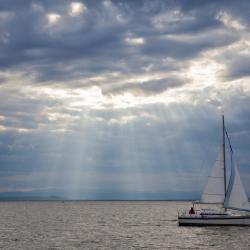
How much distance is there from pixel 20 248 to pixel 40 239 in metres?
10.6

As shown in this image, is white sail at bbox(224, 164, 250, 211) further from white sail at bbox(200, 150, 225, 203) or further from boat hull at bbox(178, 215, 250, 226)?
boat hull at bbox(178, 215, 250, 226)

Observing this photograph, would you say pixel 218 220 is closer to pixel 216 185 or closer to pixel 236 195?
pixel 236 195

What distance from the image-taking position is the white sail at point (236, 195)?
80562mm

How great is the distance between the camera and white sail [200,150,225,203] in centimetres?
8081

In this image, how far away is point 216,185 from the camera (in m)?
80.9

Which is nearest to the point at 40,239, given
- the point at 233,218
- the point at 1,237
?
the point at 1,237

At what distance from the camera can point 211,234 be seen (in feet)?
243

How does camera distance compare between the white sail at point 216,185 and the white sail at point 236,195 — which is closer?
the white sail at point 236,195

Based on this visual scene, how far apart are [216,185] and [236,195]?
3.54 metres

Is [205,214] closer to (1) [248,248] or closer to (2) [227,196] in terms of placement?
(2) [227,196]

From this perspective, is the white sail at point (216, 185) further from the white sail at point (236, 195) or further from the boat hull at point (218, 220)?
the boat hull at point (218, 220)

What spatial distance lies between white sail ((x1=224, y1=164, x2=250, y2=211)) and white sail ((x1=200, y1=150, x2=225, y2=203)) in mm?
1082

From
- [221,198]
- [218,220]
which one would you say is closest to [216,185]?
[221,198]

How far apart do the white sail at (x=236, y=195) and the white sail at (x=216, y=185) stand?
108 cm
